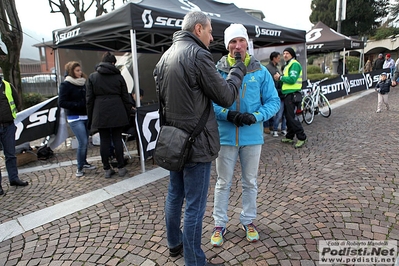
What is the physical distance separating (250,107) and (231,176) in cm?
63

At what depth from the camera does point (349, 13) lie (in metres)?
30.3

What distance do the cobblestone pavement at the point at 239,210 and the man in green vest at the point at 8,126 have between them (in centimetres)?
24

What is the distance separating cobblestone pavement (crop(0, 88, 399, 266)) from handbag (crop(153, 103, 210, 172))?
3.21ft

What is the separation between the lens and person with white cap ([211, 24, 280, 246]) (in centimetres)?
242

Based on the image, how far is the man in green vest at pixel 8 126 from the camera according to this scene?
4.01 metres

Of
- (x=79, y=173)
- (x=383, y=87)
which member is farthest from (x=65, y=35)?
(x=383, y=87)

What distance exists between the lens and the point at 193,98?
1.93 m

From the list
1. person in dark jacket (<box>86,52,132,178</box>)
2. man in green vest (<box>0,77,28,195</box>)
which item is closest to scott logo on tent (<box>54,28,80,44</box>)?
person in dark jacket (<box>86,52,132,178</box>)

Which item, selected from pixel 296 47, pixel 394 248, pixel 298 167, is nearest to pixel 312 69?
pixel 296 47

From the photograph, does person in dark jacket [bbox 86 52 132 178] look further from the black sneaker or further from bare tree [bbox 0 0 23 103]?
bare tree [bbox 0 0 23 103]

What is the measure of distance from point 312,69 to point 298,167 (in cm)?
2417

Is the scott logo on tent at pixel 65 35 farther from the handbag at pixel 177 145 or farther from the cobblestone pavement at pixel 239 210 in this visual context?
the handbag at pixel 177 145

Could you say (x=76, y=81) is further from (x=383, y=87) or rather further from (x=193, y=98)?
(x=383, y=87)

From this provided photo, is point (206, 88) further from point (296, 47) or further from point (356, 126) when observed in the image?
point (296, 47)
